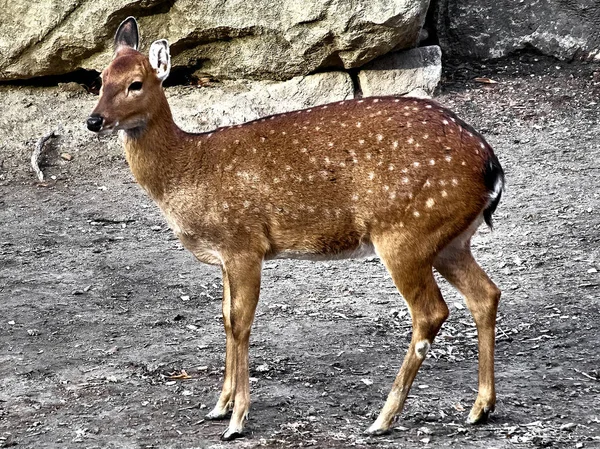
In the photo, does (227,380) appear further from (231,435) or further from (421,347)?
(421,347)

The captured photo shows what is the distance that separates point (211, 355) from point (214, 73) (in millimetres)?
4497

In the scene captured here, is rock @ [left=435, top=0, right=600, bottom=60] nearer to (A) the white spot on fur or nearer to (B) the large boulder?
(B) the large boulder

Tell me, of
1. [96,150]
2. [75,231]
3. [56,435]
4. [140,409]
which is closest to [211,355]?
[140,409]

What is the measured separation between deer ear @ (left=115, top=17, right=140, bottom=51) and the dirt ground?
183cm

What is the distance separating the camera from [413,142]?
5367 millimetres

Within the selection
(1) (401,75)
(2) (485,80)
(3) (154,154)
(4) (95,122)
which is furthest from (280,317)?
(2) (485,80)

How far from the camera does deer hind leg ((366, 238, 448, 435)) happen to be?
529 cm

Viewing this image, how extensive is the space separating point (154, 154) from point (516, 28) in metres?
6.25

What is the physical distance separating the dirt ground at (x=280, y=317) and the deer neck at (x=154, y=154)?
3.76ft

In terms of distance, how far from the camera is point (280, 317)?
282 inches

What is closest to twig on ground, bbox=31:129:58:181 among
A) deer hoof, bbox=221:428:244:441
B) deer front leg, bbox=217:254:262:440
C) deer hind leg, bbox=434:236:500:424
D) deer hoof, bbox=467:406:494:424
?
deer front leg, bbox=217:254:262:440

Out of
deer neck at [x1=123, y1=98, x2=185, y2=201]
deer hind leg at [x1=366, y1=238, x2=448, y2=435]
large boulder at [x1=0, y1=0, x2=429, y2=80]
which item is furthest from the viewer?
large boulder at [x1=0, y1=0, x2=429, y2=80]

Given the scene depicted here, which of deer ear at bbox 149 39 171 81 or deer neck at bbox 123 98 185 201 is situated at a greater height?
deer ear at bbox 149 39 171 81

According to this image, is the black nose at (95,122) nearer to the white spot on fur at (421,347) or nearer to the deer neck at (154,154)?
the deer neck at (154,154)
